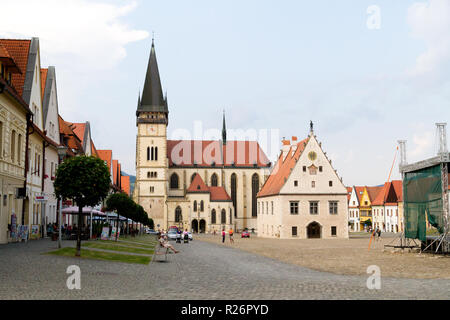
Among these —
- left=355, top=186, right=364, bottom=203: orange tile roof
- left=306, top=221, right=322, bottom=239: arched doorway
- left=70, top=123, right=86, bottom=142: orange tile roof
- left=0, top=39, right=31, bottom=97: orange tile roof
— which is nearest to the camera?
left=0, top=39, right=31, bottom=97: orange tile roof

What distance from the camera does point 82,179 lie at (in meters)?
23.4

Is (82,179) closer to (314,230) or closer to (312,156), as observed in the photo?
(312,156)

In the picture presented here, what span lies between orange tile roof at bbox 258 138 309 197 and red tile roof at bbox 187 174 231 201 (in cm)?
3156

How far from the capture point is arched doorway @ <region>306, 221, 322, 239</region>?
2625 inches

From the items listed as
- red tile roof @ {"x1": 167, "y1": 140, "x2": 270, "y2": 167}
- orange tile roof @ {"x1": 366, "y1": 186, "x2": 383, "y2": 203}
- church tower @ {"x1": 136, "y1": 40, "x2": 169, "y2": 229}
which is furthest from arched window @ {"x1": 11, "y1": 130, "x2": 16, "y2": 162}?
orange tile roof @ {"x1": 366, "y1": 186, "x2": 383, "y2": 203}

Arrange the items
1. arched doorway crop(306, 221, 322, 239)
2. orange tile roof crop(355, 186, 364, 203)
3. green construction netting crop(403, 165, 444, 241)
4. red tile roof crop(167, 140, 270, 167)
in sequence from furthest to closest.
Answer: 1. red tile roof crop(167, 140, 270, 167)
2. orange tile roof crop(355, 186, 364, 203)
3. arched doorway crop(306, 221, 322, 239)
4. green construction netting crop(403, 165, 444, 241)

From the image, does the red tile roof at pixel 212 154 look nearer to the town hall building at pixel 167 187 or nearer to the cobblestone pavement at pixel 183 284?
the town hall building at pixel 167 187

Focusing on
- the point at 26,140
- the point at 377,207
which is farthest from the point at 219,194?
the point at 26,140

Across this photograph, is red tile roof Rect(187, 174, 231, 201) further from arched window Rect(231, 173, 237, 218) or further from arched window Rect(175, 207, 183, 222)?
arched window Rect(231, 173, 237, 218)

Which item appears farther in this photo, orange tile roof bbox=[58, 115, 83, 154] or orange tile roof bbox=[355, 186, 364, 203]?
orange tile roof bbox=[355, 186, 364, 203]

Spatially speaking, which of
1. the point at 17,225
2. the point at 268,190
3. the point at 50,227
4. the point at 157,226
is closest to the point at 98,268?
the point at 17,225

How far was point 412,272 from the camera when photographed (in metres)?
19.3
